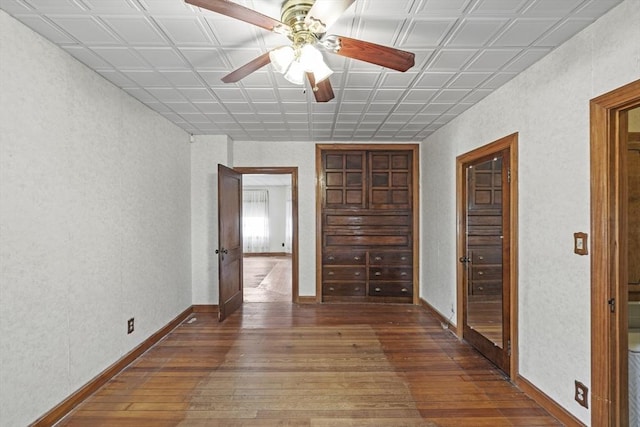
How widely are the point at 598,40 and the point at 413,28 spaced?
99 centimetres

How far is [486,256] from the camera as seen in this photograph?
121 inches

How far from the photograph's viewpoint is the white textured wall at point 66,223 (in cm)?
180

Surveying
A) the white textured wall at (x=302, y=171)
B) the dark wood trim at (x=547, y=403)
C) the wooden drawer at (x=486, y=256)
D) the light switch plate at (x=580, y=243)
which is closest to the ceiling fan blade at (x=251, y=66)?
the light switch plate at (x=580, y=243)

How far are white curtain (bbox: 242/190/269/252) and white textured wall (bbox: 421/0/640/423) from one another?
801 centimetres

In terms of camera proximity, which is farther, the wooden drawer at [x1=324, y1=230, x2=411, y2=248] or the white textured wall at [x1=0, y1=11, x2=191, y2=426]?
the wooden drawer at [x1=324, y1=230, x2=411, y2=248]

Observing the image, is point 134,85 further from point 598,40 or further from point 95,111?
point 598,40

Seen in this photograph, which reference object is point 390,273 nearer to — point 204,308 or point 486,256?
point 486,256

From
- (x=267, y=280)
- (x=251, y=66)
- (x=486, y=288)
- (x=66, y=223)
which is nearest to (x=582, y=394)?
(x=486, y=288)

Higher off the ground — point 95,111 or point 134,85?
point 134,85

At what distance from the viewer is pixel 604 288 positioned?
1788mm

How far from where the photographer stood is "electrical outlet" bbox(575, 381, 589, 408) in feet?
6.27

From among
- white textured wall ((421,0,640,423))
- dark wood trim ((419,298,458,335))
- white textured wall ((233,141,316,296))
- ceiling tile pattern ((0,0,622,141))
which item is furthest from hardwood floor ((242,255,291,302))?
white textured wall ((421,0,640,423))

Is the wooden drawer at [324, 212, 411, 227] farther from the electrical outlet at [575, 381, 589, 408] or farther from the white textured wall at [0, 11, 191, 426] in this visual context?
the electrical outlet at [575, 381, 589, 408]

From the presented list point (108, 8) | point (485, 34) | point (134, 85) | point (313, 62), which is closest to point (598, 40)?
point (485, 34)
